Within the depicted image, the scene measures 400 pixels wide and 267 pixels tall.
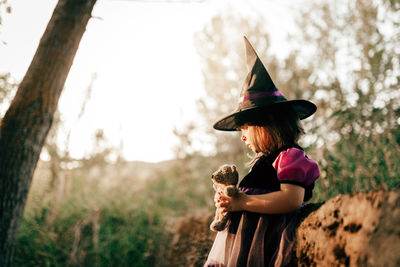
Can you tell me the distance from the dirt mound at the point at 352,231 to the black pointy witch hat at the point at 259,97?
581 millimetres

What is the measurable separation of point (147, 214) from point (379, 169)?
467 centimetres

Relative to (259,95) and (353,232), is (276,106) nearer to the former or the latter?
(259,95)

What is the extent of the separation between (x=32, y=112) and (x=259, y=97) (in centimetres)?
199

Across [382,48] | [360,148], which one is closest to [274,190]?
[360,148]

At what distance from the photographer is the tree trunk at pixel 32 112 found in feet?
8.13

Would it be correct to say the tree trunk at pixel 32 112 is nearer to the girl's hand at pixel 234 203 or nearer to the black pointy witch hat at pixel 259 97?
the black pointy witch hat at pixel 259 97

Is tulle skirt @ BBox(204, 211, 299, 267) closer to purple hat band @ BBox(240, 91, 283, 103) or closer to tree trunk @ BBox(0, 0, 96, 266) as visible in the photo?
purple hat band @ BBox(240, 91, 283, 103)

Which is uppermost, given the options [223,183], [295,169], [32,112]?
[32,112]

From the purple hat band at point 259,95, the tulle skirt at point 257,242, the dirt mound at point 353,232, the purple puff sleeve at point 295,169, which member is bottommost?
the tulle skirt at point 257,242

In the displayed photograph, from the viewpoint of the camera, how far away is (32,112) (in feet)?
8.42

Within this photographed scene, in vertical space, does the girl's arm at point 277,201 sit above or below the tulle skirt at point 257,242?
above

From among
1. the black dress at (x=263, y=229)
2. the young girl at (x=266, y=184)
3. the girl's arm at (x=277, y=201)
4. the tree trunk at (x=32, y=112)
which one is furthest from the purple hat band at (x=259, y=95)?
the tree trunk at (x=32, y=112)

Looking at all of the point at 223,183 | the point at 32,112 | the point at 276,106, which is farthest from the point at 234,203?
the point at 32,112

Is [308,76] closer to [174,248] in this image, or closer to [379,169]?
[379,169]
